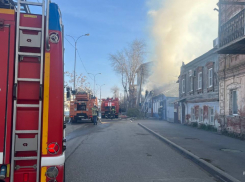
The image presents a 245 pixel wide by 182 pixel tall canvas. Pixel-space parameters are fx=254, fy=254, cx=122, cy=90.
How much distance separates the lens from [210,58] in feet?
66.1

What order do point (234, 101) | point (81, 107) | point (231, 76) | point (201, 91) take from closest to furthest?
point (231, 76) < point (234, 101) < point (201, 91) < point (81, 107)

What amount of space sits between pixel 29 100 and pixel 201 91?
19.9 meters

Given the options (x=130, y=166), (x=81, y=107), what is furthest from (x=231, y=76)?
(x=81, y=107)

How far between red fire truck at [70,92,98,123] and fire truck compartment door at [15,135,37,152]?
2327 centimetres

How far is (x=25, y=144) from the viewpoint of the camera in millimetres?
3377

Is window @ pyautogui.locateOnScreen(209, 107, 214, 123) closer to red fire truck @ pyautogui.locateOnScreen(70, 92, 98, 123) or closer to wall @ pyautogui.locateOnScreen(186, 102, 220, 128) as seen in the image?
wall @ pyautogui.locateOnScreen(186, 102, 220, 128)

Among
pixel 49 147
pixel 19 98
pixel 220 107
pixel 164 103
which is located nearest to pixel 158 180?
pixel 49 147

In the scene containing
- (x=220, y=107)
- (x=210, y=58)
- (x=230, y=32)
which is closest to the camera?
(x=230, y=32)

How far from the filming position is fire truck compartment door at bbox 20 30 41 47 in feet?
11.2

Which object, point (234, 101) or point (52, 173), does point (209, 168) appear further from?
point (234, 101)

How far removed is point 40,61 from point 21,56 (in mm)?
256

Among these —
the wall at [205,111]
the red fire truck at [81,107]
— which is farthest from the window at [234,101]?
the red fire truck at [81,107]

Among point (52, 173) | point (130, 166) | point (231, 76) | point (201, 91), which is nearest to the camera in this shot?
point (52, 173)

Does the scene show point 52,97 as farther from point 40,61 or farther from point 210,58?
point 210,58
